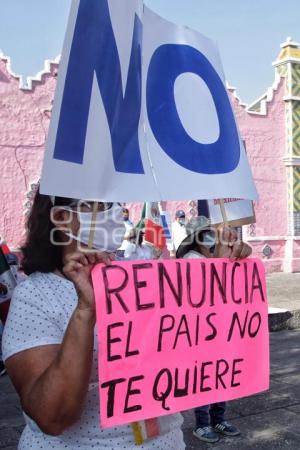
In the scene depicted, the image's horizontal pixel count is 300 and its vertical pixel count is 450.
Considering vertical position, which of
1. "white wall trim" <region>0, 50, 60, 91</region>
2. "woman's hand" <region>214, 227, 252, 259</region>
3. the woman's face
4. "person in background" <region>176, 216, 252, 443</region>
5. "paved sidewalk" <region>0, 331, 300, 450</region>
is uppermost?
"white wall trim" <region>0, 50, 60, 91</region>

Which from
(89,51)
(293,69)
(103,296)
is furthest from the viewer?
(293,69)

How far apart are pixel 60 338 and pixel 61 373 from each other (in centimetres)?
14

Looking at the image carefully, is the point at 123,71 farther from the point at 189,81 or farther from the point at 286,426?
the point at 286,426

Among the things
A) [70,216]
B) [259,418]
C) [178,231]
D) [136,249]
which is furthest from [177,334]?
[178,231]

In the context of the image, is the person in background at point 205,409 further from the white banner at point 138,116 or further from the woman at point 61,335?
the woman at point 61,335

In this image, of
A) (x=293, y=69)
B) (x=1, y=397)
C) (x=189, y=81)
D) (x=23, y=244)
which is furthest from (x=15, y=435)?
(x=293, y=69)

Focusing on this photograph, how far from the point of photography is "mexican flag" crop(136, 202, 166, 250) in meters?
9.36

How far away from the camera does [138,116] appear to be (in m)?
1.83

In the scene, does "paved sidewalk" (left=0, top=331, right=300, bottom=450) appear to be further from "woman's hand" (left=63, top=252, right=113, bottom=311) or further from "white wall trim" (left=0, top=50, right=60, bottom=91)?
"white wall trim" (left=0, top=50, right=60, bottom=91)

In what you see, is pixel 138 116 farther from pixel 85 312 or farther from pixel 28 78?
pixel 28 78

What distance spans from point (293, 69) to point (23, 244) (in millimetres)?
16171

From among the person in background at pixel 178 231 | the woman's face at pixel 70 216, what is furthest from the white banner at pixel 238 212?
the person in background at pixel 178 231

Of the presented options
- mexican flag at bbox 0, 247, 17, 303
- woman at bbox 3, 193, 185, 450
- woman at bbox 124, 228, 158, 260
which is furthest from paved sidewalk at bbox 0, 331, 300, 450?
woman at bbox 124, 228, 158, 260

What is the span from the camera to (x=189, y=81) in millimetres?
2047
